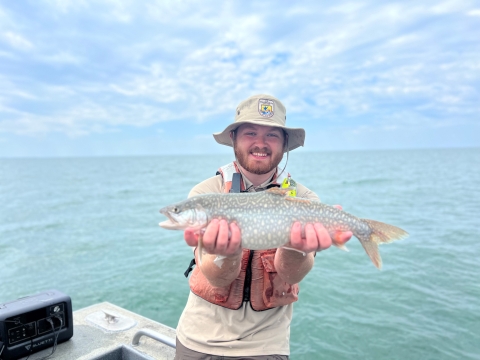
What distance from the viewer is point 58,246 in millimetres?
19078

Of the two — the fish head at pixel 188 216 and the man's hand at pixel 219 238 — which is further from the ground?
the fish head at pixel 188 216

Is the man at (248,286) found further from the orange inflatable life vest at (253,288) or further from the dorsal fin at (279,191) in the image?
the dorsal fin at (279,191)

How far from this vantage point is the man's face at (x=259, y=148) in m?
4.14

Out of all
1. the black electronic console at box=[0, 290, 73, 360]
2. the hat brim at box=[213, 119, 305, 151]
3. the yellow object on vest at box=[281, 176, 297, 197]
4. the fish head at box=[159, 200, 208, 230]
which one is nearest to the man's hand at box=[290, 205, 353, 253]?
the yellow object on vest at box=[281, 176, 297, 197]

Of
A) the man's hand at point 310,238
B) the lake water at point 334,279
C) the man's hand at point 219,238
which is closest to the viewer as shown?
the man's hand at point 219,238

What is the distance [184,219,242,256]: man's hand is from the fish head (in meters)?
0.14

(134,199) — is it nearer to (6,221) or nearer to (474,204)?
(6,221)

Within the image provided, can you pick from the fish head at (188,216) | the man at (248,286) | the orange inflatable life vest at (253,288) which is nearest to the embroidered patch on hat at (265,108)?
the man at (248,286)

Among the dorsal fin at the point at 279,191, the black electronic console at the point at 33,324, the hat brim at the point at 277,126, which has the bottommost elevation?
the black electronic console at the point at 33,324

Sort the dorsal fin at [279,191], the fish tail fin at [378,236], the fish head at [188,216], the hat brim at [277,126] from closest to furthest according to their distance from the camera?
the fish head at [188,216]
the dorsal fin at [279,191]
the fish tail fin at [378,236]
the hat brim at [277,126]

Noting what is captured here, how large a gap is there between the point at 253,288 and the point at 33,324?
117 inches

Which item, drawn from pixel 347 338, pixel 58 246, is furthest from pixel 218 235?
pixel 58 246

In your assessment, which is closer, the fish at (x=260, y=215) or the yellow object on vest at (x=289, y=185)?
the fish at (x=260, y=215)

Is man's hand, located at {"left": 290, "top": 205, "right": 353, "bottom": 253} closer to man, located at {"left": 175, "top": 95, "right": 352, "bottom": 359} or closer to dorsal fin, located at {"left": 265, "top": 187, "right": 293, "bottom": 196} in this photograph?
man, located at {"left": 175, "top": 95, "right": 352, "bottom": 359}
